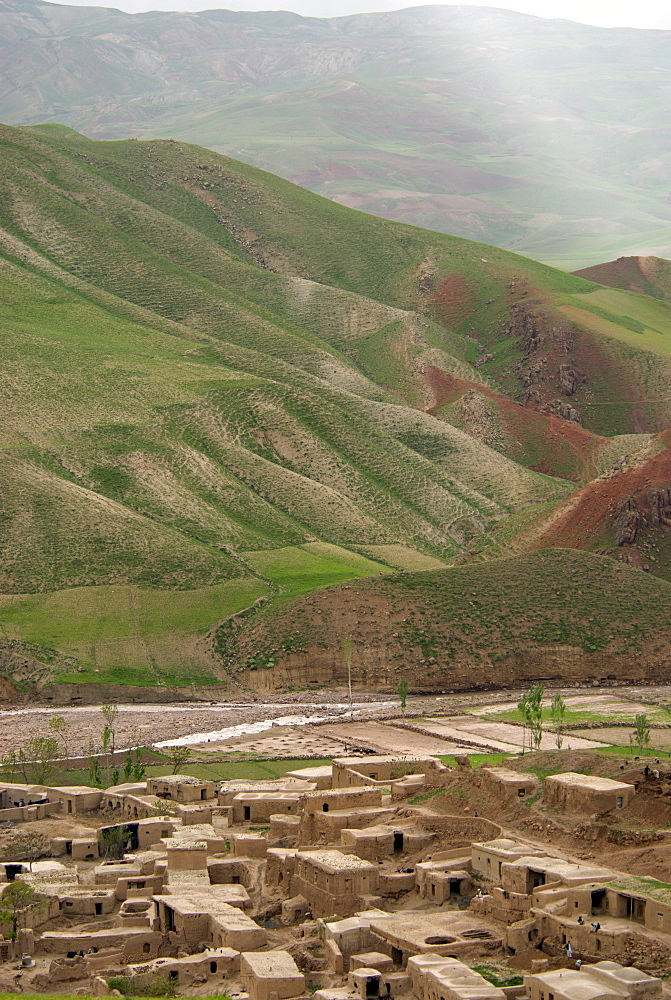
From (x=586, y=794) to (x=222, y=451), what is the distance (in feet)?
326

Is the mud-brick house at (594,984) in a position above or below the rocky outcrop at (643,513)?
below

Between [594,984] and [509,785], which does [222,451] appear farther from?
[594,984]

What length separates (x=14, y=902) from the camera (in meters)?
53.5

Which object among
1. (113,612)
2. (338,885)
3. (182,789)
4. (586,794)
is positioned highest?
(113,612)

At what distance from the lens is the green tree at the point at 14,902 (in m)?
51.9

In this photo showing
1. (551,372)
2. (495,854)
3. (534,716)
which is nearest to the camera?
(495,854)

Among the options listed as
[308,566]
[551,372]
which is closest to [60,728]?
[308,566]

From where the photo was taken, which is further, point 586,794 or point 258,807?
point 258,807

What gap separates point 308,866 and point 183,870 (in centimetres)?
596

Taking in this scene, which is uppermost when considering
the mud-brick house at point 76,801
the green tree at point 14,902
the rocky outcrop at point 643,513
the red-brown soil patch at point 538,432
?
the red-brown soil patch at point 538,432

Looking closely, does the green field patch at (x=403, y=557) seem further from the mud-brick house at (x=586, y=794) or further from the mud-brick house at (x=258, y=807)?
the mud-brick house at (x=586, y=794)

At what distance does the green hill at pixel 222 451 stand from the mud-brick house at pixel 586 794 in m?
55.0

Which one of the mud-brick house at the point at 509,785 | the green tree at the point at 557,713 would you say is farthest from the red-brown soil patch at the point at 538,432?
the mud-brick house at the point at 509,785

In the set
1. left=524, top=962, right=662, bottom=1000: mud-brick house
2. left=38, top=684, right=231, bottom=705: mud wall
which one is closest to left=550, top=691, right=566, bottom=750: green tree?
left=38, top=684, right=231, bottom=705: mud wall
